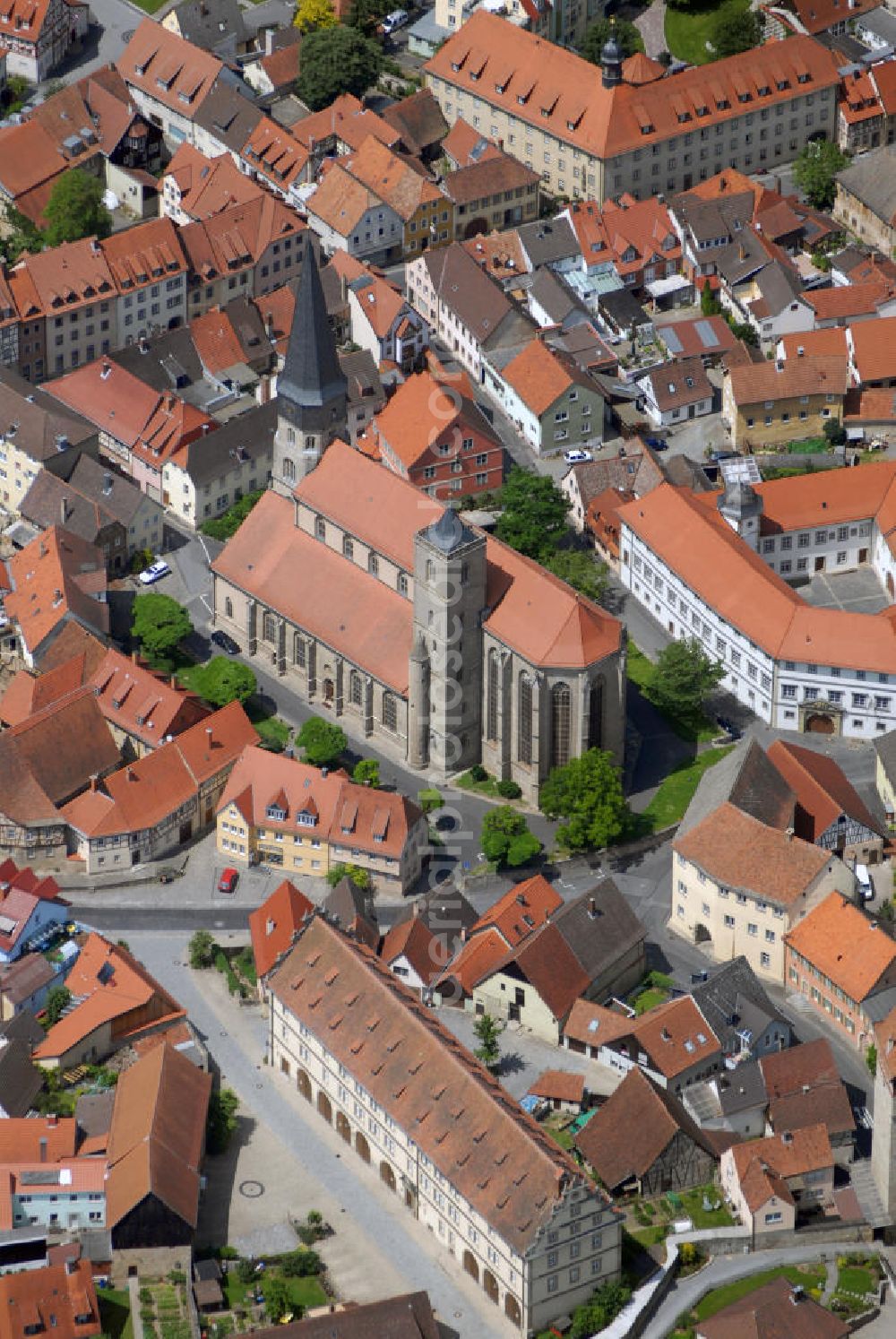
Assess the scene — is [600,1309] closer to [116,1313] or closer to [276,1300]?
[276,1300]

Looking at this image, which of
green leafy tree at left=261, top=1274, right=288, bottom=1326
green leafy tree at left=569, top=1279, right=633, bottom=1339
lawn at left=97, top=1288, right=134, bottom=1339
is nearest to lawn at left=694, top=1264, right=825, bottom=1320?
green leafy tree at left=569, top=1279, right=633, bottom=1339

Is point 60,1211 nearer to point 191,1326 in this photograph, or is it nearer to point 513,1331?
point 191,1326

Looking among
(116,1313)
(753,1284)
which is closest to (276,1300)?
(116,1313)

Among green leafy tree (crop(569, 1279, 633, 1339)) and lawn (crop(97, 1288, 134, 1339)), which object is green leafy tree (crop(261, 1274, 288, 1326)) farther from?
green leafy tree (crop(569, 1279, 633, 1339))

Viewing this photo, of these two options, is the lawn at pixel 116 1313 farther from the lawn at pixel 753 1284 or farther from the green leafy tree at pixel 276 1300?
the lawn at pixel 753 1284

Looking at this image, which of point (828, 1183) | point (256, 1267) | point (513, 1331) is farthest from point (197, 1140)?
point (828, 1183)
